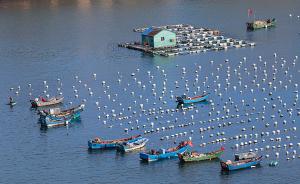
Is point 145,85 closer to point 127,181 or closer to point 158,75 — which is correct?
point 158,75

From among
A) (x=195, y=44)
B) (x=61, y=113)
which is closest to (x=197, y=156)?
(x=61, y=113)

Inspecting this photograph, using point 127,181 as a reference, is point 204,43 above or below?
above

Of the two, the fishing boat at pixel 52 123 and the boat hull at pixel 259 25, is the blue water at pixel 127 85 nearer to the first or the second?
the fishing boat at pixel 52 123

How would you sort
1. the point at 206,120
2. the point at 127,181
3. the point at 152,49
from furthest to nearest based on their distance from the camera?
the point at 152,49
the point at 206,120
the point at 127,181

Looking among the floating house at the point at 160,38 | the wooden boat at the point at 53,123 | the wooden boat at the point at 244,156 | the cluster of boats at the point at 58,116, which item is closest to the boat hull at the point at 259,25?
the floating house at the point at 160,38

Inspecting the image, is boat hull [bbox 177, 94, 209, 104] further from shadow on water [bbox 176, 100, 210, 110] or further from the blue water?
the blue water

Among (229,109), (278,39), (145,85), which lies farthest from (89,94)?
(278,39)

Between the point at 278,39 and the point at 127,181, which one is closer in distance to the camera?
the point at 127,181
